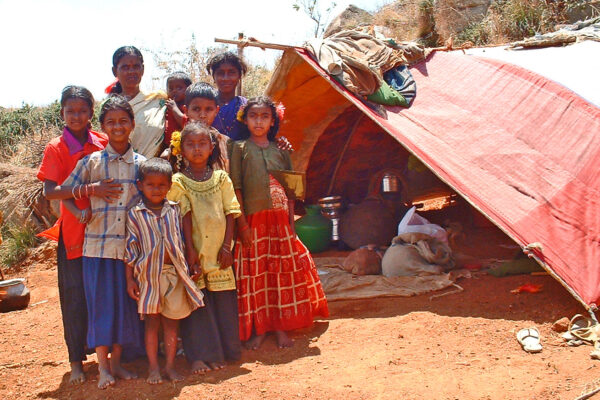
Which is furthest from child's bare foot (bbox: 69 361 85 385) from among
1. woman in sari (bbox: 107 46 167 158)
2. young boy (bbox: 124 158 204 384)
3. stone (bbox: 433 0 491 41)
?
stone (bbox: 433 0 491 41)

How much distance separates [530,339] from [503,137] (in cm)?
167

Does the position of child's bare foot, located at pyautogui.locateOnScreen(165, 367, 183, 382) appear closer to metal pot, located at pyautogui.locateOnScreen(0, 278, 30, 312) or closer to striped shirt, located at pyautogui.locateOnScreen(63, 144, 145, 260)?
striped shirt, located at pyautogui.locateOnScreen(63, 144, 145, 260)

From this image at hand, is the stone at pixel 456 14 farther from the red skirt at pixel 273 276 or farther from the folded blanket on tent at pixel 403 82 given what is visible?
the red skirt at pixel 273 276

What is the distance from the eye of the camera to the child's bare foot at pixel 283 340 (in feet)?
11.5

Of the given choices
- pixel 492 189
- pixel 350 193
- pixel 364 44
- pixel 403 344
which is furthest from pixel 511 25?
pixel 403 344

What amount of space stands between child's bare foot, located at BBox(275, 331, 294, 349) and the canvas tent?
142cm

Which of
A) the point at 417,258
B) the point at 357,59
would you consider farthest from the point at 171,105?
the point at 417,258

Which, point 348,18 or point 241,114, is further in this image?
point 348,18

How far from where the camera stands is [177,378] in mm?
2994

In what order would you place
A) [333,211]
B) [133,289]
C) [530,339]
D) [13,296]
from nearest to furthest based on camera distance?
1. [133,289]
2. [530,339]
3. [13,296]
4. [333,211]

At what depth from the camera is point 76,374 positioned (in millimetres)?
3102

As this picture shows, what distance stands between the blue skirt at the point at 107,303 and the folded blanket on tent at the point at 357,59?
2275 millimetres

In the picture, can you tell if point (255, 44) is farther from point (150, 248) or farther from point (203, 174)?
point (150, 248)

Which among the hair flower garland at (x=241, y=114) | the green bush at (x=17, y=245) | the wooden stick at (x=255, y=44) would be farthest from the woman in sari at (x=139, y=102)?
the green bush at (x=17, y=245)
